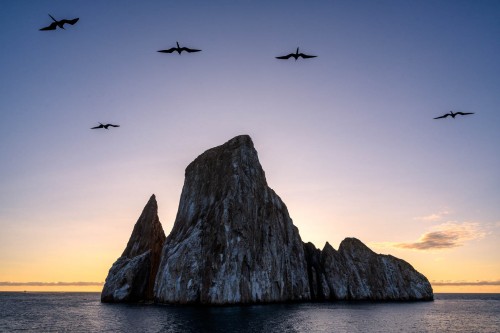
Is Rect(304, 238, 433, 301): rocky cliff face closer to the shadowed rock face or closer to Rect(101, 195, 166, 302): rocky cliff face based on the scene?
the shadowed rock face

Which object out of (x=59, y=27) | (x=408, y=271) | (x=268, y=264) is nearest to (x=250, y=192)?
(x=268, y=264)

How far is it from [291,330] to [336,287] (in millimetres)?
63037

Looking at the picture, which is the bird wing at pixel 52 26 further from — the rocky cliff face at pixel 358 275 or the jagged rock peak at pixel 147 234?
the rocky cliff face at pixel 358 275

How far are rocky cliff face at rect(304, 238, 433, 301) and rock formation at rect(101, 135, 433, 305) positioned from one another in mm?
256

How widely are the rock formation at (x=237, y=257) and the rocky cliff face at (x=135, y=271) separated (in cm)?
23

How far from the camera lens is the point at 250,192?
269 ft

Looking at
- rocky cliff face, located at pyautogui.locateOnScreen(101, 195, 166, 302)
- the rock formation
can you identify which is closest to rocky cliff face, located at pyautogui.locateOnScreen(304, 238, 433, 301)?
the rock formation

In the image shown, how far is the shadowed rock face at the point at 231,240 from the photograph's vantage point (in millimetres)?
69000

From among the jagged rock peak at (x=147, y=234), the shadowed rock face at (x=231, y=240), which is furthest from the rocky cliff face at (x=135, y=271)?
the shadowed rock face at (x=231, y=240)

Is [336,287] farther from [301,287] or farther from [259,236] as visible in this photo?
[259,236]

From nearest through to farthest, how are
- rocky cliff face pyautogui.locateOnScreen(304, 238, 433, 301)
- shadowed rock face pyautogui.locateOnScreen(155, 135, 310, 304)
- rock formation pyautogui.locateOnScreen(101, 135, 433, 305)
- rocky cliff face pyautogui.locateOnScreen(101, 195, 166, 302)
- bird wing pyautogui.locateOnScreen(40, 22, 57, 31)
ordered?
bird wing pyautogui.locateOnScreen(40, 22, 57, 31) → shadowed rock face pyautogui.locateOnScreen(155, 135, 310, 304) → rock formation pyautogui.locateOnScreen(101, 135, 433, 305) → rocky cliff face pyautogui.locateOnScreen(101, 195, 166, 302) → rocky cliff face pyautogui.locateOnScreen(304, 238, 433, 301)

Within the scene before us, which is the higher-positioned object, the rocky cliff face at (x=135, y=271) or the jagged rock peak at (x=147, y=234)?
the jagged rock peak at (x=147, y=234)

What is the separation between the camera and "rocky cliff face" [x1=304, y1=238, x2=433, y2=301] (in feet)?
323

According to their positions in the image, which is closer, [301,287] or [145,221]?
[301,287]
